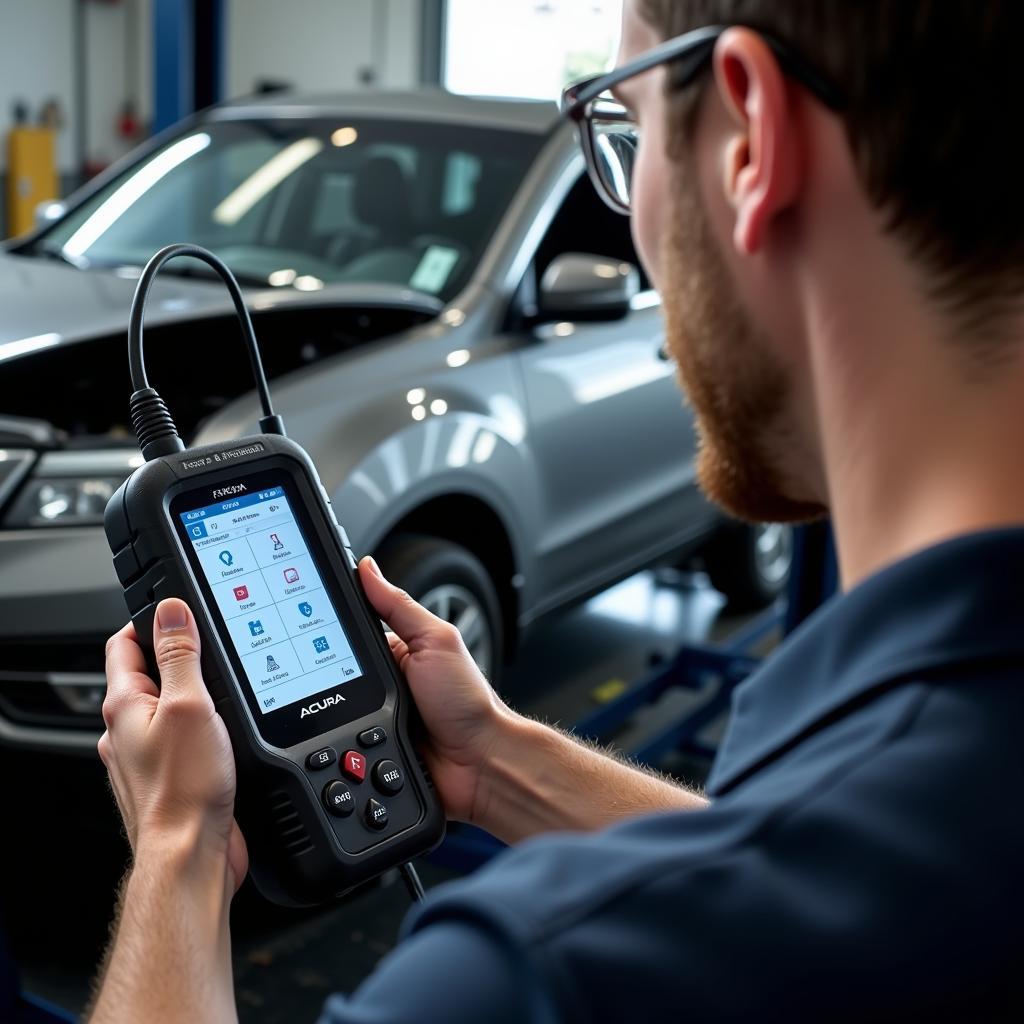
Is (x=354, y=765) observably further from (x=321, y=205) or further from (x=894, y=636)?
(x=321, y=205)

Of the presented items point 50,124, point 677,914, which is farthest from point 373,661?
point 50,124

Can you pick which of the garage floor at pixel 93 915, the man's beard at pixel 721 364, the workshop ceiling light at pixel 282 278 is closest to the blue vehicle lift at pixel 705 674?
the garage floor at pixel 93 915

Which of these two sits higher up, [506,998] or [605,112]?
[605,112]

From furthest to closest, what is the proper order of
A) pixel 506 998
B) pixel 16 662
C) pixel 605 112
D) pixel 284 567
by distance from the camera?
pixel 16 662 → pixel 284 567 → pixel 605 112 → pixel 506 998

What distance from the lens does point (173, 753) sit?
3.28ft

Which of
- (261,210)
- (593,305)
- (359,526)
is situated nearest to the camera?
(359,526)

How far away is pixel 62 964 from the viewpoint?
2.39 m

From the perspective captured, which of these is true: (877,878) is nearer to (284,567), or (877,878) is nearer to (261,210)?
(284,567)

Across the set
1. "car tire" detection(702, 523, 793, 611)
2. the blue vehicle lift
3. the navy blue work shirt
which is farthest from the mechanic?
"car tire" detection(702, 523, 793, 611)

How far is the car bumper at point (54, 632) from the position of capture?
2.21 m

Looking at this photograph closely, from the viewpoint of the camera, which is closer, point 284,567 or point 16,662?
point 284,567

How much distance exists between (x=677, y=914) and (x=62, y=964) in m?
2.12

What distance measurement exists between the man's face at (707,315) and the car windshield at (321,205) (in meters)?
2.26

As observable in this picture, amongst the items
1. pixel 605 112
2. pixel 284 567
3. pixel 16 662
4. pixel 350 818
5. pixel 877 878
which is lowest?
pixel 16 662
